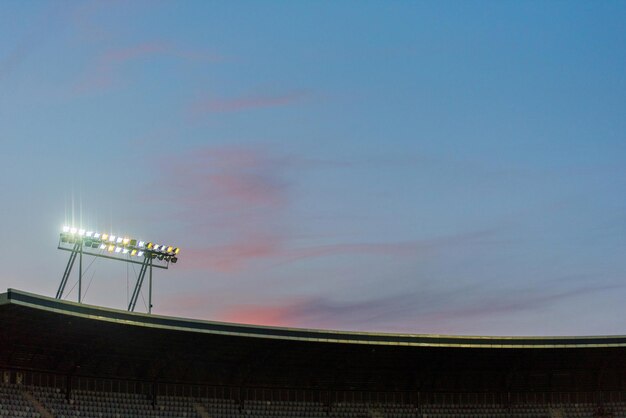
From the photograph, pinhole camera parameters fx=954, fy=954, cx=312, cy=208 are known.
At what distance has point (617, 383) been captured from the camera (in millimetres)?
88188

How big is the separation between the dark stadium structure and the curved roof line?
82 mm

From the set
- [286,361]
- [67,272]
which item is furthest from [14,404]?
[286,361]

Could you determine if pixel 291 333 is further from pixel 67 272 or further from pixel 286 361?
pixel 67 272

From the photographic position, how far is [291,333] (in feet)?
245

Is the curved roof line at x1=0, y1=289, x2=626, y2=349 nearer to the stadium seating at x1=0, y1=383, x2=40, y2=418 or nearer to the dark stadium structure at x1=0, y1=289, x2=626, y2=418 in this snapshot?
the dark stadium structure at x1=0, y1=289, x2=626, y2=418

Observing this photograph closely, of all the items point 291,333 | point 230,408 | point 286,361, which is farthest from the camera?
point 286,361

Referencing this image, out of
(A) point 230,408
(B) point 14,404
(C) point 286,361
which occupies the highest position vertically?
(C) point 286,361

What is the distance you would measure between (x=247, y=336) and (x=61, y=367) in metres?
14.1

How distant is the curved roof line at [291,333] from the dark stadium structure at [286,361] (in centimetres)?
8

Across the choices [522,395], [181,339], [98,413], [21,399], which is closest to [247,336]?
[181,339]

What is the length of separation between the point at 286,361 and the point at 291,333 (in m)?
5.79

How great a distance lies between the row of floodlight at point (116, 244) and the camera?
238 feet

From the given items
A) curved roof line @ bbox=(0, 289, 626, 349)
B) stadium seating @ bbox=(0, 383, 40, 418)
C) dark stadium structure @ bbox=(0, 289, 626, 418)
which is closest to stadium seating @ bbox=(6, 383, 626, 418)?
stadium seating @ bbox=(0, 383, 40, 418)

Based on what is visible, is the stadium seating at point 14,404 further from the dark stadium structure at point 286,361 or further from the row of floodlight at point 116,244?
the row of floodlight at point 116,244
